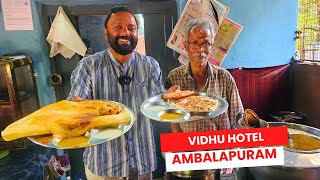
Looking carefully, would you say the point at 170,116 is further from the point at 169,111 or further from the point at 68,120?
the point at 68,120

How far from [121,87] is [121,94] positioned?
21 millimetres

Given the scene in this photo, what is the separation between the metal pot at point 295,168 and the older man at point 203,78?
0.23 m

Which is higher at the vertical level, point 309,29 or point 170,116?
point 309,29

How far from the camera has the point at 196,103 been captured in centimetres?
66

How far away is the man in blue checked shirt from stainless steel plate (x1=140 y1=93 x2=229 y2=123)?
0.04 metres

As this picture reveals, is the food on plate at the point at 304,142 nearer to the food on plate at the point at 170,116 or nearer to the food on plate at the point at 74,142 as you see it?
the food on plate at the point at 170,116

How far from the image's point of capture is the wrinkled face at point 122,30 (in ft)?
1.85

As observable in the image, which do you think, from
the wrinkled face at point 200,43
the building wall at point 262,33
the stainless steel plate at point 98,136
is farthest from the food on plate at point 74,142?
the building wall at point 262,33

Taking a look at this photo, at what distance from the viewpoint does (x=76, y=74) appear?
2.23 ft

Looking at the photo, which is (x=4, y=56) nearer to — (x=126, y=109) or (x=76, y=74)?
(x=76, y=74)

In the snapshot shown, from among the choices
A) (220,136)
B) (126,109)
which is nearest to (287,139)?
(220,136)

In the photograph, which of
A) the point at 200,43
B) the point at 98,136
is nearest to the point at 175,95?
the point at 200,43

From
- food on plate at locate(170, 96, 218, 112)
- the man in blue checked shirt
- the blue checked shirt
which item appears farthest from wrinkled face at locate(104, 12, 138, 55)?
food on plate at locate(170, 96, 218, 112)

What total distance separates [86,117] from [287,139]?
1.37 ft
